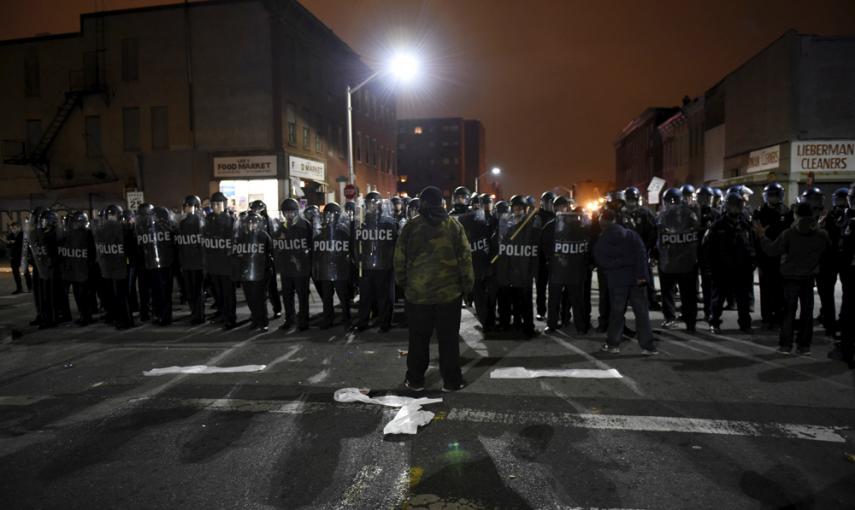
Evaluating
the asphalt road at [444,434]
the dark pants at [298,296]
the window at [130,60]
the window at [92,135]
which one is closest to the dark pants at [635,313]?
the asphalt road at [444,434]

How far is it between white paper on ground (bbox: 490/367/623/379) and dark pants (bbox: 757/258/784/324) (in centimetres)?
388

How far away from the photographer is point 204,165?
2850cm

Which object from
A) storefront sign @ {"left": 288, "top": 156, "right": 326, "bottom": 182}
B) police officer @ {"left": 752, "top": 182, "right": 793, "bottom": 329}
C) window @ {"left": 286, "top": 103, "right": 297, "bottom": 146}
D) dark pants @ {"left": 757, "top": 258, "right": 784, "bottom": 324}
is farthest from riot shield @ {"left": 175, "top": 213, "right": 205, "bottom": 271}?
window @ {"left": 286, "top": 103, "right": 297, "bottom": 146}

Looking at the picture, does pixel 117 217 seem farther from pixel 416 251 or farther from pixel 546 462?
pixel 546 462

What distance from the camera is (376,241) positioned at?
922 centimetres

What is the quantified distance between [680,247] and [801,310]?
1868 mm

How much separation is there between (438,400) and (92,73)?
3186 cm

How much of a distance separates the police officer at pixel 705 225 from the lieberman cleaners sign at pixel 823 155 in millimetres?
18735

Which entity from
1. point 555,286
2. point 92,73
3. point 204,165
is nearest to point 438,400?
point 555,286

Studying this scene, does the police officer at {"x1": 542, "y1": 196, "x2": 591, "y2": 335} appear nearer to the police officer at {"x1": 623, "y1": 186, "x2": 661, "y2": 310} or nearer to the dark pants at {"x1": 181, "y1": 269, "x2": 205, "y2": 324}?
the police officer at {"x1": 623, "y1": 186, "x2": 661, "y2": 310}

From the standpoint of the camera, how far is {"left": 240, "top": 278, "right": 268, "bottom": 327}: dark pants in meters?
9.55

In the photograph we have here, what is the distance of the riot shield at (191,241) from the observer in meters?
10.4

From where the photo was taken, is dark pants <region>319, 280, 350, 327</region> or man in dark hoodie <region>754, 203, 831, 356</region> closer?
man in dark hoodie <region>754, 203, 831, 356</region>

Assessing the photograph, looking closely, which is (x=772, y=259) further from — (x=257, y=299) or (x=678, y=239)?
(x=257, y=299)
